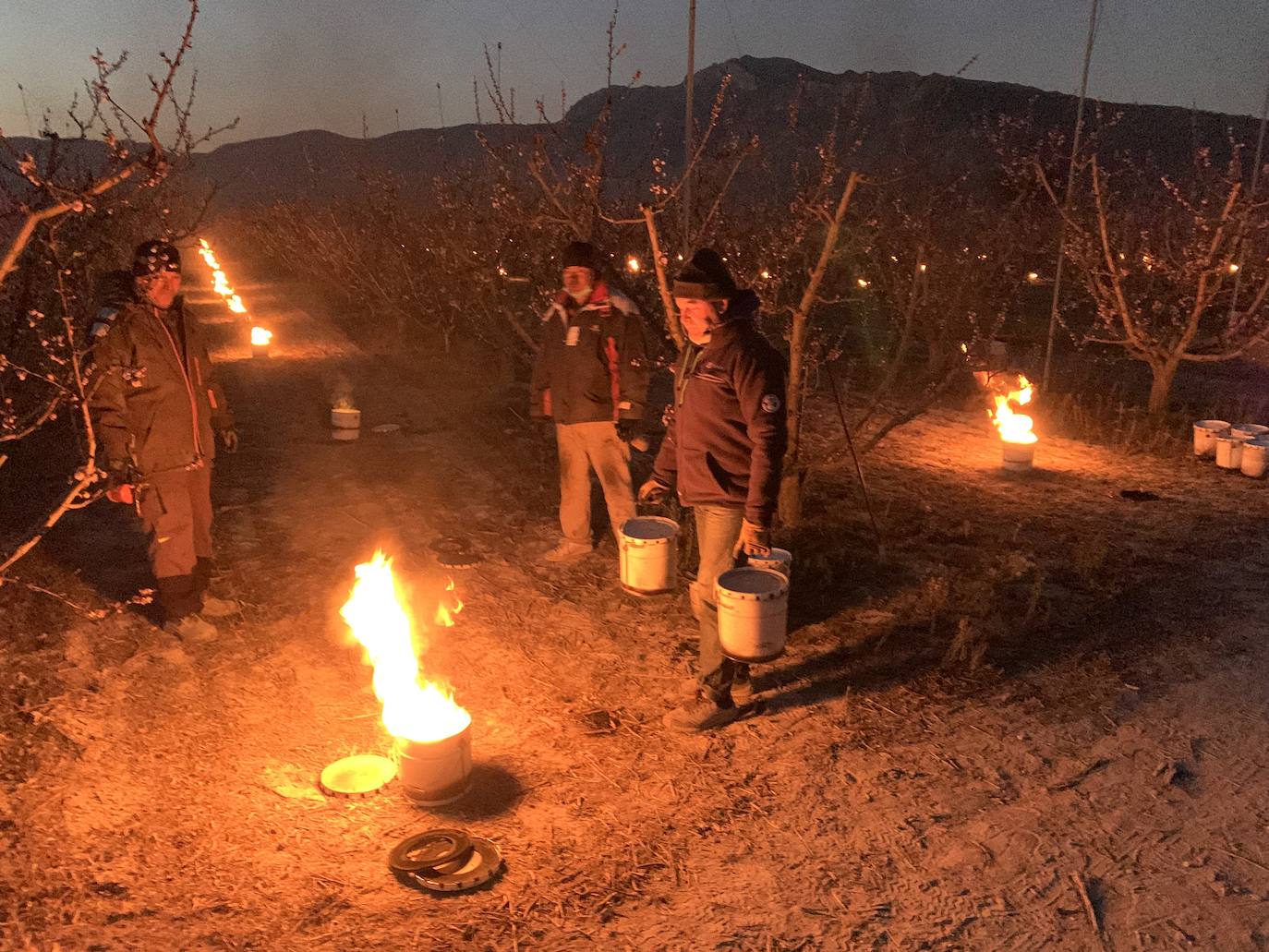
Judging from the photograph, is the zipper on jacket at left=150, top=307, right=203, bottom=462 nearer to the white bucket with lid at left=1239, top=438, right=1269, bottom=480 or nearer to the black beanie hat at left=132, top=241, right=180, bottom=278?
the black beanie hat at left=132, top=241, right=180, bottom=278

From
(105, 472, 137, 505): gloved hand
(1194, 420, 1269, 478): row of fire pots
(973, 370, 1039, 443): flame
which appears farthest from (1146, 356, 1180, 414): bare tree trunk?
(105, 472, 137, 505): gloved hand

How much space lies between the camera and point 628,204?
12.8 metres

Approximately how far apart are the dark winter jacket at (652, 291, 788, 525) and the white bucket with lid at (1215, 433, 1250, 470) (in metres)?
6.96

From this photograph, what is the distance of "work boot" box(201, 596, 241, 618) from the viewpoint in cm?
541

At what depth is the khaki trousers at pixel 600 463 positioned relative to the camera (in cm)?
601

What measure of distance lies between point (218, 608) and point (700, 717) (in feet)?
9.62

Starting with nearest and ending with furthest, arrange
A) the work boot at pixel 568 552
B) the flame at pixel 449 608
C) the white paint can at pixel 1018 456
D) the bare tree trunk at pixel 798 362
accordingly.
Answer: the flame at pixel 449 608
the bare tree trunk at pixel 798 362
the work boot at pixel 568 552
the white paint can at pixel 1018 456

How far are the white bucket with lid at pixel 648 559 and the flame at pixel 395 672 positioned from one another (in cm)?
117

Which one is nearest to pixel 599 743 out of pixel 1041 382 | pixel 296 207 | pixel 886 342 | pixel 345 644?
pixel 345 644

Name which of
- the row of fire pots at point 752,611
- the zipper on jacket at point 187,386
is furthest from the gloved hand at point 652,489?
the zipper on jacket at point 187,386

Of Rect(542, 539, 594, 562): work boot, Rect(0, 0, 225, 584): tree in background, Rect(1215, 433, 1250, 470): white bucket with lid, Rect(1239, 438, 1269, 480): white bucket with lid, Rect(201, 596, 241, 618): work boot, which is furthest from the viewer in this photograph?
Rect(1215, 433, 1250, 470): white bucket with lid

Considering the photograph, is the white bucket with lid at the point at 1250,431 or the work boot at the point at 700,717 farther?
the white bucket with lid at the point at 1250,431

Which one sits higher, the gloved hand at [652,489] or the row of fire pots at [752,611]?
the gloved hand at [652,489]

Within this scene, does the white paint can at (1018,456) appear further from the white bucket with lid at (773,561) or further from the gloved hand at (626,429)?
the white bucket with lid at (773,561)
